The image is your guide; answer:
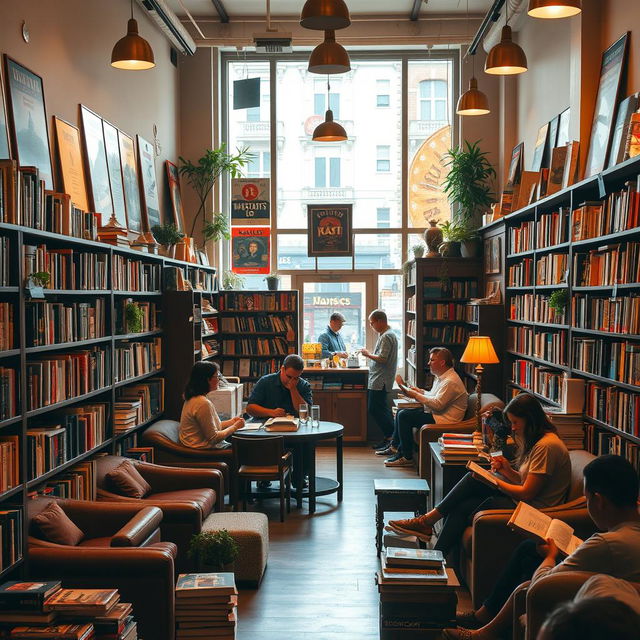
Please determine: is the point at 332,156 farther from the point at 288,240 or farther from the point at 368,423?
the point at 368,423

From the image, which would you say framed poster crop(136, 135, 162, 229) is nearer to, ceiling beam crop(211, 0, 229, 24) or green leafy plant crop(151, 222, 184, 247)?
green leafy plant crop(151, 222, 184, 247)

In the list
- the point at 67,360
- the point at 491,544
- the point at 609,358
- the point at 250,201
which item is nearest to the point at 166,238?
the point at 250,201

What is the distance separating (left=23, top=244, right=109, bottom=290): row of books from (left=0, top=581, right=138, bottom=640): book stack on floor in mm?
1780

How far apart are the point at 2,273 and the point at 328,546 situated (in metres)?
3.44

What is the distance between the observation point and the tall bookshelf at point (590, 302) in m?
5.09

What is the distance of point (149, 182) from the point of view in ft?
30.5

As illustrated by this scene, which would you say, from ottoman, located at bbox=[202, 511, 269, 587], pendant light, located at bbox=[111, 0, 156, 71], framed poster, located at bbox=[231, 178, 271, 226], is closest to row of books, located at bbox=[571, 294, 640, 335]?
ottoman, located at bbox=[202, 511, 269, 587]

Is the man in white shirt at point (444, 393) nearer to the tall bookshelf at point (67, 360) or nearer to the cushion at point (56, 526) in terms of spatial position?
the tall bookshelf at point (67, 360)

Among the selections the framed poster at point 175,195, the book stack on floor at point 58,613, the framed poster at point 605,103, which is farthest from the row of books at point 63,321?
the framed poster at point 175,195

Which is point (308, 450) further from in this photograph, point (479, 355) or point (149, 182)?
point (149, 182)

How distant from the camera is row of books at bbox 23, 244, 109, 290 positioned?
455 cm

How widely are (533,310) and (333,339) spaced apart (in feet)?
13.5

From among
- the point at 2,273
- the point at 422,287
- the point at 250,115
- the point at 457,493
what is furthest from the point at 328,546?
the point at 250,115

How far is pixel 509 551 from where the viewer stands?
4.68 m
